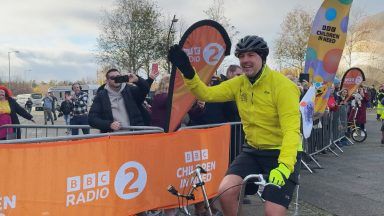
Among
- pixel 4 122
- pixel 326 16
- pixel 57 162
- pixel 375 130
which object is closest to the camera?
pixel 57 162

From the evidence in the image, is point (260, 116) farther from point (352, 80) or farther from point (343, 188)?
point (352, 80)

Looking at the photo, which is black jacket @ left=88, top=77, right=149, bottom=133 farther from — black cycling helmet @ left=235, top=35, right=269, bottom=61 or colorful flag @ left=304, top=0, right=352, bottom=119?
colorful flag @ left=304, top=0, right=352, bottom=119

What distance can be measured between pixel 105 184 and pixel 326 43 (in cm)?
804

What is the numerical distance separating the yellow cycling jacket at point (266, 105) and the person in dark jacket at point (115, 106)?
7.06ft

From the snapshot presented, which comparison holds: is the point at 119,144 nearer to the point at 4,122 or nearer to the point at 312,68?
the point at 4,122

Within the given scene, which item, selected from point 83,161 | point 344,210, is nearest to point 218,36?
point 83,161

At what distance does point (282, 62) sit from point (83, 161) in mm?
52658

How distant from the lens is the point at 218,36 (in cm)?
621

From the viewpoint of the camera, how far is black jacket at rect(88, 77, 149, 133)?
20.1ft

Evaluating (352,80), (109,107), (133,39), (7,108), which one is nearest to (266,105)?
(109,107)

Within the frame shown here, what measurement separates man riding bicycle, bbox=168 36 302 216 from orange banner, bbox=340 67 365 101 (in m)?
13.3

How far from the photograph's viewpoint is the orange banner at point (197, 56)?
5707mm

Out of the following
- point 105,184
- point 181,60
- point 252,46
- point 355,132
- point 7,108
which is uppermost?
point 252,46

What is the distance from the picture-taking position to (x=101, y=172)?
4707 mm
